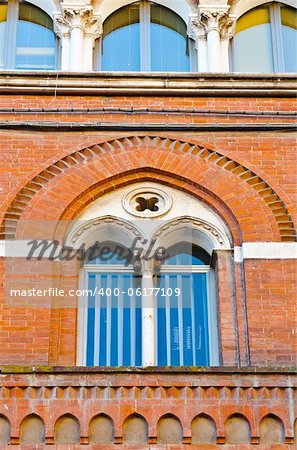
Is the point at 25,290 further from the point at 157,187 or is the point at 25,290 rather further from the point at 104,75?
the point at 104,75

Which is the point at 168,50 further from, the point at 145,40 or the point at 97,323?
the point at 97,323

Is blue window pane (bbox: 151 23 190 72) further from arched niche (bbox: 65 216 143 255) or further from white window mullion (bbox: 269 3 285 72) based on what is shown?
arched niche (bbox: 65 216 143 255)

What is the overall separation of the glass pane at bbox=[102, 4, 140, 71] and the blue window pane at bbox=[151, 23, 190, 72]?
26 cm

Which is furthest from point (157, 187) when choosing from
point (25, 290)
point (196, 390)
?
point (196, 390)

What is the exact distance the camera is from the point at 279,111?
1628cm

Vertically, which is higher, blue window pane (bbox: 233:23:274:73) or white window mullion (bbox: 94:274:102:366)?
blue window pane (bbox: 233:23:274:73)

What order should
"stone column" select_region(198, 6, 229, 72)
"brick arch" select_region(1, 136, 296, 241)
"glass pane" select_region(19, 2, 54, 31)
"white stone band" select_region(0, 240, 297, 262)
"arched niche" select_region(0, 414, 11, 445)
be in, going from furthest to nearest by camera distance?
"glass pane" select_region(19, 2, 54, 31), "stone column" select_region(198, 6, 229, 72), "brick arch" select_region(1, 136, 296, 241), "white stone band" select_region(0, 240, 297, 262), "arched niche" select_region(0, 414, 11, 445)

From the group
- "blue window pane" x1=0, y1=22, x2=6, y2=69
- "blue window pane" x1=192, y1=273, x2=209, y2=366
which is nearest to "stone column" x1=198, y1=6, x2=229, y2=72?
"blue window pane" x1=0, y1=22, x2=6, y2=69

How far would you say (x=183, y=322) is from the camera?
48.6 ft

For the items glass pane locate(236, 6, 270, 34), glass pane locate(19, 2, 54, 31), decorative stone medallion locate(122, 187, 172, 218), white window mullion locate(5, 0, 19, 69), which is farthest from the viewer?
glass pane locate(236, 6, 270, 34)

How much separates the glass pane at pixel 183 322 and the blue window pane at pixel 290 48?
409cm

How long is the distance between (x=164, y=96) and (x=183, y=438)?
5514 millimetres

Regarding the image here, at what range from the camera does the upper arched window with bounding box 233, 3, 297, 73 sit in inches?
693

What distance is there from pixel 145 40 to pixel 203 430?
7.12 m
